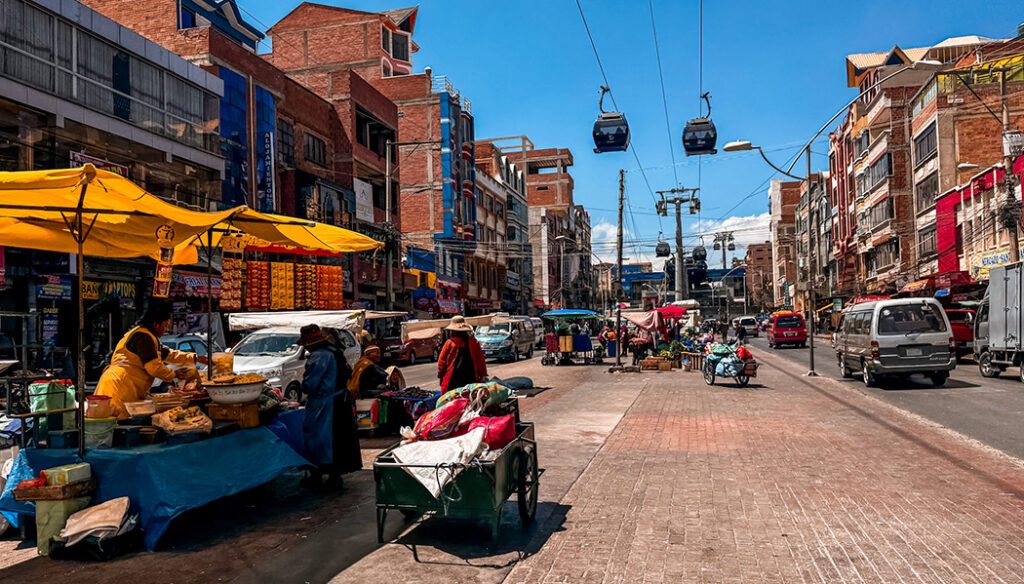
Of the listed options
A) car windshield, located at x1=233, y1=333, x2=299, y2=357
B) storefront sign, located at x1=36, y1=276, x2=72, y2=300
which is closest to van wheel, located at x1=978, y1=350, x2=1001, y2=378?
car windshield, located at x1=233, y1=333, x2=299, y2=357

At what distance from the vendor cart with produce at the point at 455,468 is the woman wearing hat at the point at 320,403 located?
5.25 feet

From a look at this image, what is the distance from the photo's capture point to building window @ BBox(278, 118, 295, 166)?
31852mm

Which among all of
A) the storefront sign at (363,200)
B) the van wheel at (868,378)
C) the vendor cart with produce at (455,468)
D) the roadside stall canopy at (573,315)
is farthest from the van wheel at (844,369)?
the storefront sign at (363,200)

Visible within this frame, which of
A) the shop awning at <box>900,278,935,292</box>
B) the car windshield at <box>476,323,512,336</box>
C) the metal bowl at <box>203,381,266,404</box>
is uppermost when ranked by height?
the shop awning at <box>900,278,935,292</box>

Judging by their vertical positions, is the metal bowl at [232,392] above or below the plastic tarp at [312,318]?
below

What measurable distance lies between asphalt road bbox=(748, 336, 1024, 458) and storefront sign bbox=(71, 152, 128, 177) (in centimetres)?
→ 1969

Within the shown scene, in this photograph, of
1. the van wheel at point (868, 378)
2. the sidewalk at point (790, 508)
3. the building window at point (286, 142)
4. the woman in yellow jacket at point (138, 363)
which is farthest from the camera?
the building window at point (286, 142)

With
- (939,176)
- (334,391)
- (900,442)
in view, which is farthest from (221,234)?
(939,176)

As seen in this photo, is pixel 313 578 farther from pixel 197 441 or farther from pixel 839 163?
pixel 839 163

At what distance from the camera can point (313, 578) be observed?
4.80 m

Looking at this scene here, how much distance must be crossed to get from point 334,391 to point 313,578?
8.27 ft

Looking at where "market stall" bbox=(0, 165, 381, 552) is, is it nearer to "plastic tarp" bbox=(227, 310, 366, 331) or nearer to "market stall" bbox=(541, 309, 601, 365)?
"plastic tarp" bbox=(227, 310, 366, 331)

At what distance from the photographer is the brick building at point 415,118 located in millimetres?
49875

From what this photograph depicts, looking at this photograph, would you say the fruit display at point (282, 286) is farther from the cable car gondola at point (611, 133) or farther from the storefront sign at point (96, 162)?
the cable car gondola at point (611, 133)
